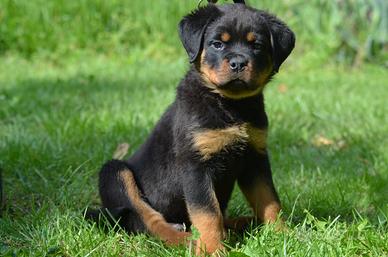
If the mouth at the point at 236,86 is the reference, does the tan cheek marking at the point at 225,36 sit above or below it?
above

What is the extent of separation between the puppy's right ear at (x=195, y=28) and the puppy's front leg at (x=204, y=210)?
1.92 ft

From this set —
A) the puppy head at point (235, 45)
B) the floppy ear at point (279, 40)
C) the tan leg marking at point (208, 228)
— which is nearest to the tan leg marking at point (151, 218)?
the tan leg marking at point (208, 228)

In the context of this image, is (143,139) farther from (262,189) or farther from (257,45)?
(257,45)

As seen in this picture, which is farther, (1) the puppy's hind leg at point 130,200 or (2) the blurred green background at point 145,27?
(2) the blurred green background at point 145,27

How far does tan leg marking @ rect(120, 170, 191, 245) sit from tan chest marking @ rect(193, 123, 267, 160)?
1.34 ft

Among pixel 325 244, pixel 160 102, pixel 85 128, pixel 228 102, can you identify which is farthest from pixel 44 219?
pixel 160 102

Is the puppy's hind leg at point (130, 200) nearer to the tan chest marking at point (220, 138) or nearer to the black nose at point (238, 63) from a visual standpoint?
the tan chest marking at point (220, 138)

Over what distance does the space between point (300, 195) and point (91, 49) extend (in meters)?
6.25

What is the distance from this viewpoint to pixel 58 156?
432 centimetres

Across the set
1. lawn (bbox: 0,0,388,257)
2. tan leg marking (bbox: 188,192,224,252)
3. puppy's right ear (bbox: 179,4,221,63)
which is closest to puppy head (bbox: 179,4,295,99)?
puppy's right ear (bbox: 179,4,221,63)

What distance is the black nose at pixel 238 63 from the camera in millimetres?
2986

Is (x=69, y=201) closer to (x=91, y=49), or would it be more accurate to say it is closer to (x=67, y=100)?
(x=67, y=100)

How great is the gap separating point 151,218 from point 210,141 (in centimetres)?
52

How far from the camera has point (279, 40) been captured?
126 inches
